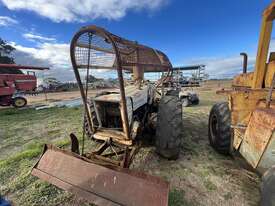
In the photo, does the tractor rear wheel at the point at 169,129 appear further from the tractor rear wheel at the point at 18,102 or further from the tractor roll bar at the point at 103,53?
the tractor rear wheel at the point at 18,102

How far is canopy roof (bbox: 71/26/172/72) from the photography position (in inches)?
70.5

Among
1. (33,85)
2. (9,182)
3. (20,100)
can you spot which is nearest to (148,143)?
(9,182)

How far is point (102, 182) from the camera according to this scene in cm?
158

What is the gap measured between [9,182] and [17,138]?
223 cm

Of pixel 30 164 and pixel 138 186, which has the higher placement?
pixel 138 186

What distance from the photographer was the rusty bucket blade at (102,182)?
1.43 m

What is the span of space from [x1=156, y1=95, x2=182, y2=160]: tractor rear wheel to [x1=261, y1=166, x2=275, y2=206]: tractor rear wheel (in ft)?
3.55

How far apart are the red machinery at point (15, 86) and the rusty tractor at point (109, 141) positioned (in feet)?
28.1

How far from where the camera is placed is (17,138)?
407 cm

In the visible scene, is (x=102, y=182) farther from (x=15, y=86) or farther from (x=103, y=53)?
(x=15, y=86)

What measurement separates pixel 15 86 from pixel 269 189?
36.7ft

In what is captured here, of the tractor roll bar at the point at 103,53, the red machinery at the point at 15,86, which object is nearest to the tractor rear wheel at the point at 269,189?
the tractor roll bar at the point at 103,53

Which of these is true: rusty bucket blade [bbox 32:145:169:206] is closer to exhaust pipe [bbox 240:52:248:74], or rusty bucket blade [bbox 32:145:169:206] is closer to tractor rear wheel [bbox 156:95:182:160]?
tractor rear wheel [bbox 156:95:182:160]

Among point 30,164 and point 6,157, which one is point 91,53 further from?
point 6,157
